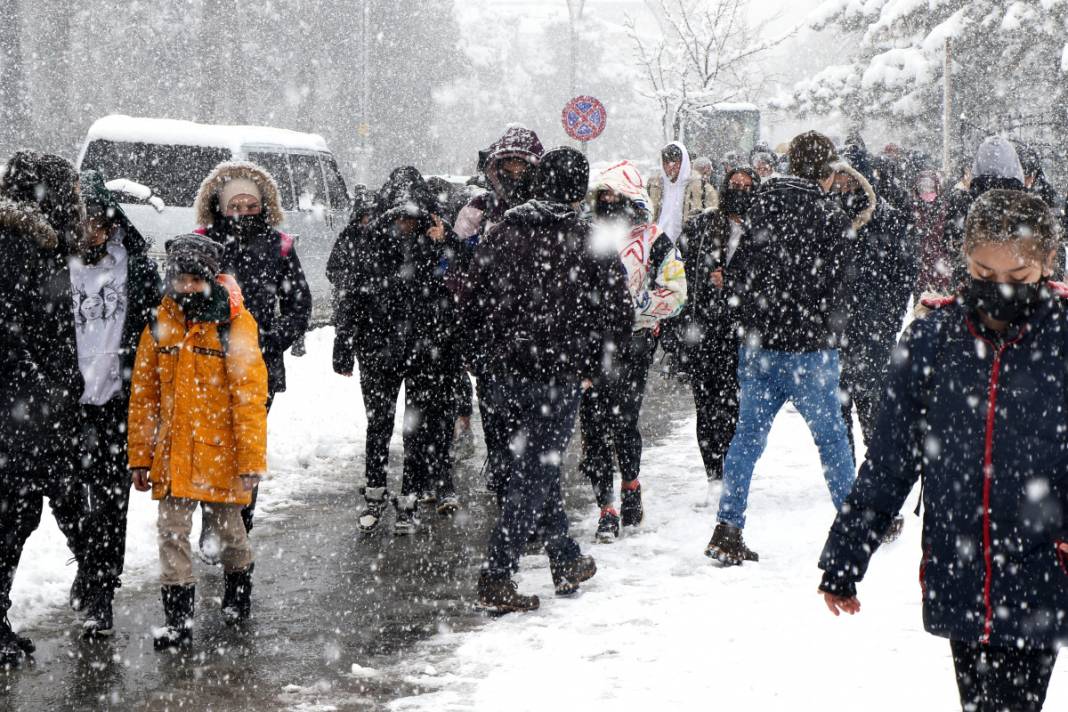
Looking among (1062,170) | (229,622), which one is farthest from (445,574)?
(1062,170)

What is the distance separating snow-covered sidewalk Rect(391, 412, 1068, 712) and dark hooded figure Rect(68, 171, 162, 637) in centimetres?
138

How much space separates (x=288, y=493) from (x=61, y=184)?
3385 mm

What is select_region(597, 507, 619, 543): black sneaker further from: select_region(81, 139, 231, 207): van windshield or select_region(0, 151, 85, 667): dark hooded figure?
select_region(81, 139, 231, 207): van windshield

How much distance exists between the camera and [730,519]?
619 cm

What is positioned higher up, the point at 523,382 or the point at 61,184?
the point at 61,184

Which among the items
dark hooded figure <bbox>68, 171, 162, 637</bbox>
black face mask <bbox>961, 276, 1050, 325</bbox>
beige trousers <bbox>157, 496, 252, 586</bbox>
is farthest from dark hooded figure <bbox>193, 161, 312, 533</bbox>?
black face mask <bbox>961, 276, 1050, 325</bbox>

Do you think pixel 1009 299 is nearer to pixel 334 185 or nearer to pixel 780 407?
pixel 780 407

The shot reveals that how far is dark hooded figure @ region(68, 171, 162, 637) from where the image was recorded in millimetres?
5176

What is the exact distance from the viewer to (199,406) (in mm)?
5020

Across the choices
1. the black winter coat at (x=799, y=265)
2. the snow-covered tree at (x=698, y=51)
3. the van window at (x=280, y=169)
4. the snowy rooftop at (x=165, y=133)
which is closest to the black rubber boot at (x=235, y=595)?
the black winter coat at (x=799, y=265)

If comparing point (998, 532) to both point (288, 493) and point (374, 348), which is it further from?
point (288, 493)

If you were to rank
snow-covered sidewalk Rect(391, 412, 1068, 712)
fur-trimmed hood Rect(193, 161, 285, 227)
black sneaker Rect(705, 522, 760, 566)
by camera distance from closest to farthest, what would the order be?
1. snow-covered sidewalk Rect(391, 412, 1068, 712)
2. fur-trimmed hood Rect(193, 161, 285, 227)
3. black sneaker Rect(705, 522, 760, 566)

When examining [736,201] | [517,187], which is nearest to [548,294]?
[517,187]

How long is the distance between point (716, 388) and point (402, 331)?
1796mm
